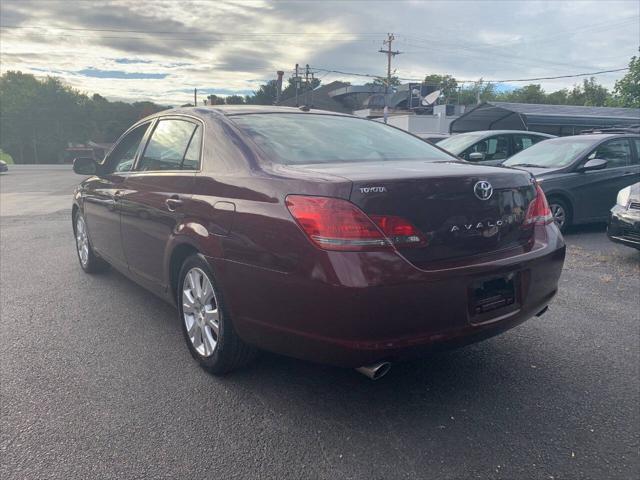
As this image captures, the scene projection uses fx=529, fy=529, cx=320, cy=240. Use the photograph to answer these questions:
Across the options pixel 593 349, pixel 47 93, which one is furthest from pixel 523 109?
pixel 47 93

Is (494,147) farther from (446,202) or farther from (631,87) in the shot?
(631,87)

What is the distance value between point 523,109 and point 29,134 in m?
65.9

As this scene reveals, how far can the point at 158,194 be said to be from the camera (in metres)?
3.58

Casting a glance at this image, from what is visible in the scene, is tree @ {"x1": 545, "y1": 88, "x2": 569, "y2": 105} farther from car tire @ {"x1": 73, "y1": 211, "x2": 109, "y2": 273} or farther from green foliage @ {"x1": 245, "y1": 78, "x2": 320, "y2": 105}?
car tire @ {"x1": 73, "y1": 211, "x2": 109, "y2": 273}

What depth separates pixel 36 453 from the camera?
2.39m

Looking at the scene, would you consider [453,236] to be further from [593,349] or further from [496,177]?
[593,349]

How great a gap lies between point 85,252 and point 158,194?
2.39 meters

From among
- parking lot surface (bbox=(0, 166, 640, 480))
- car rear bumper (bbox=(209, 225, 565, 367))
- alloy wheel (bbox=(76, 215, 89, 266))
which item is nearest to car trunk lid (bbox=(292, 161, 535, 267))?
car rear bumper (bbox=(209, 225, 565, 367))

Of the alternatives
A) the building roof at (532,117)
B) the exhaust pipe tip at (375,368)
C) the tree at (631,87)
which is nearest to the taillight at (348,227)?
the exhaust pipe tip at (375,368)

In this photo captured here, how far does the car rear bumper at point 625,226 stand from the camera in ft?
18.8

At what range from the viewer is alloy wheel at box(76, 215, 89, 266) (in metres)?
5.42

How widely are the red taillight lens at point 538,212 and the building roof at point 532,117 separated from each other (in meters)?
16.3

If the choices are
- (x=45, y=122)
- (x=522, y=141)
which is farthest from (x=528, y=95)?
(x=522, y=141)

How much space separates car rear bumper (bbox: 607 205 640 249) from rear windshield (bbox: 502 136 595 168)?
2021 mm
